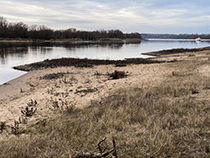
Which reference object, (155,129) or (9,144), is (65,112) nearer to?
(9,144)

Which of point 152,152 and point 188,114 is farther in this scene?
point 188,114

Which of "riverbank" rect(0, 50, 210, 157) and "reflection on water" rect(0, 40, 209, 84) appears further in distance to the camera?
"reflection on water" rect(0, 40, 209, 84)

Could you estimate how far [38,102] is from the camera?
8312mm

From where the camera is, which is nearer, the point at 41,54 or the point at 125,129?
the point at 125,129

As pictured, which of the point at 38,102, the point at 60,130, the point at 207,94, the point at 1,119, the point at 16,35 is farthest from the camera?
the point at 16,35

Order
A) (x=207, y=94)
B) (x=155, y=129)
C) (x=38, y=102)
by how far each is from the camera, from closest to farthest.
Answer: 1. (x=155, y=129)
2. (x=207, y=94)
3. (x=38, y=102)

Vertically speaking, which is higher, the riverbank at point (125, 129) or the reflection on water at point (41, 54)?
the reflection on water at point (41, 54)

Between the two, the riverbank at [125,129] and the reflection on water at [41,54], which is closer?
the riverbank at [125,129]

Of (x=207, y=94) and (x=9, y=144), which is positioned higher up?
(x=207, y=94)

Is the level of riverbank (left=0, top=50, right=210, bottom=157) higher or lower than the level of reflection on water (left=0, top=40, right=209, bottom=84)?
lower

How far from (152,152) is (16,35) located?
135 metres

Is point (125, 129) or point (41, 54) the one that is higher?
point (41, 54)

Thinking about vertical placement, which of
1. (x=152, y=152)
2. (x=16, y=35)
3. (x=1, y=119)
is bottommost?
(x=1, y=119)

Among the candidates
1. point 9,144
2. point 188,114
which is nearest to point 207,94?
point 188,114
